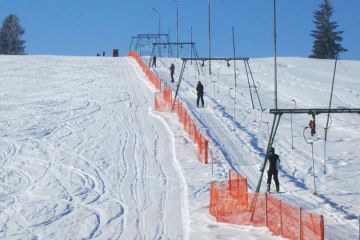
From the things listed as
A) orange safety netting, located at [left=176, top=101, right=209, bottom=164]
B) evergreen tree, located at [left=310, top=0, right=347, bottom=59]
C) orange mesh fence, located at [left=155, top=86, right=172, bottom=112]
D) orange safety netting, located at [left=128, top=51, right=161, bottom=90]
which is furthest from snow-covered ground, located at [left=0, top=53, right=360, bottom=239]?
evergreen tree, located at [left=310, top=0, right=347, bottom=59]

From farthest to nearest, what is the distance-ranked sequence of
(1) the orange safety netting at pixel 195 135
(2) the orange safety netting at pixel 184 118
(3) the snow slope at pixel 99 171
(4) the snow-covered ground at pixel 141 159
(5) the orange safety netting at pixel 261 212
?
1. (2) the orange safety netting at pixel 184 118
2. (1) the orange safety netting at pixel 195 135
3. (4) the snow-covered ground at pixel 141 159
4. (3) the snow slope at pixel 99 171
5. (5) the orange safety netting at pixel 261 212

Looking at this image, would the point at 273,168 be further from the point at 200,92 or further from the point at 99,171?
the point at 200,92

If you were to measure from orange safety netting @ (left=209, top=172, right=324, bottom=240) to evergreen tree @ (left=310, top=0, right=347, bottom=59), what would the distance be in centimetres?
7717

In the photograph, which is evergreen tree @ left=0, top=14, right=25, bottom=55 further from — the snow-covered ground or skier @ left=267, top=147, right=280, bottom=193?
skier @ left=267, top=147, right=280, bottom=193

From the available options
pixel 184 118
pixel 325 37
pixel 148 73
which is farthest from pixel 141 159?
pixel 325 37

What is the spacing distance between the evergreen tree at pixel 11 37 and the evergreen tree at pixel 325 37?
4834 centimetres

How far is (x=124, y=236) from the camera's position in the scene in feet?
51.4

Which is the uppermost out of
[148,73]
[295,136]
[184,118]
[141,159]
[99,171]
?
[148,73]

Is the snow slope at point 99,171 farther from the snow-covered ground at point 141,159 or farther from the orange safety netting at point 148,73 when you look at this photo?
the orange safety netting at point 148,73

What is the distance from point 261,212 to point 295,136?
13637 mm

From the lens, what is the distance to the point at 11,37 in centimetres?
10700

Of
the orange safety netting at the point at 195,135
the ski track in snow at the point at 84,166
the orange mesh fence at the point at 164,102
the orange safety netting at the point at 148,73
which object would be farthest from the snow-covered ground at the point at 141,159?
the orange mesh fence at the point at 164,102

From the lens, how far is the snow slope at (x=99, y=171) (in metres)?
16.4

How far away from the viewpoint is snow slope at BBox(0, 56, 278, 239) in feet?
53.9
